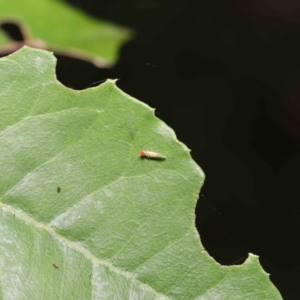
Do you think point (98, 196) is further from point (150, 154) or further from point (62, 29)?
point (62, 29)

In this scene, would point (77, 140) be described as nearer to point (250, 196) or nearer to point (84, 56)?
point (84, 56)

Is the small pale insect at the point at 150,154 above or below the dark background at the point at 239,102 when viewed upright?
above

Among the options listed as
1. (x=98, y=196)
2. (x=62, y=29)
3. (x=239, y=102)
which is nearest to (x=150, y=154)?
(x=98, y=196)

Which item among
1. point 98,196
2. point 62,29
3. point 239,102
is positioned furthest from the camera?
point 239,102

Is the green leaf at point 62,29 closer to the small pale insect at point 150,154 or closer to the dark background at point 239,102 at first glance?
the dark background at point 239,102

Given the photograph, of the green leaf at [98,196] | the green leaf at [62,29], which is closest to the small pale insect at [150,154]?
the green leaf at [98,196]

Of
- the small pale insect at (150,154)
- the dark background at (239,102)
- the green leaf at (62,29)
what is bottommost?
the dark background at (239,102)
